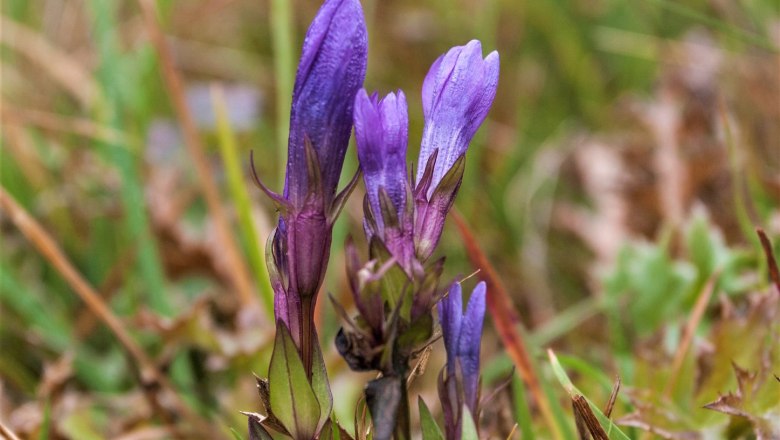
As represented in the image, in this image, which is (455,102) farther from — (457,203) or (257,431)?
(457,203)

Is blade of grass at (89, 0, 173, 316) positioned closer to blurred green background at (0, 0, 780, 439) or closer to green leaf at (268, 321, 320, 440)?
blurred green background at (0, 0, 780, 439)

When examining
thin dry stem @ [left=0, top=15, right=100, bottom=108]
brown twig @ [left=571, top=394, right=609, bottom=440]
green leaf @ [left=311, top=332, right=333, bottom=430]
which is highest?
thin dry stem @ [left=0, top=15, right=100, bottom=108]

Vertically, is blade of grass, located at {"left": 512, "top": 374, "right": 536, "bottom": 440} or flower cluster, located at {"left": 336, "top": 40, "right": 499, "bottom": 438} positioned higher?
flower cluster, located at {"left": 336, "top": 40, "right": 499, "bottom": 438}

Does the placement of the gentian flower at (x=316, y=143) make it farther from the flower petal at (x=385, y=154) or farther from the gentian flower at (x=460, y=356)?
the gentian flower at (x=460, y=356)

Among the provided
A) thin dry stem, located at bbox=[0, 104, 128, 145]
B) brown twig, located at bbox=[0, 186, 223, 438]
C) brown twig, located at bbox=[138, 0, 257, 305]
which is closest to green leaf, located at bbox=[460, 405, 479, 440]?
brown twig, located at bbox=[0, 186, 223, 438]

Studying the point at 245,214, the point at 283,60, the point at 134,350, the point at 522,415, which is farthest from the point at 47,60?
the point at 522,415

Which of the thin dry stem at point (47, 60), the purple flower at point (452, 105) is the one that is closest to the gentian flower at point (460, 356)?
the purple flower at point (452, 105)
